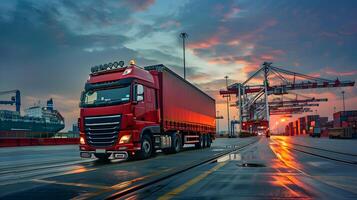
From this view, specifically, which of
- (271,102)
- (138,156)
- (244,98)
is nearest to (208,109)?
(138,156)

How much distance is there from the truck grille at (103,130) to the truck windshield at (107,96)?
0.65 m

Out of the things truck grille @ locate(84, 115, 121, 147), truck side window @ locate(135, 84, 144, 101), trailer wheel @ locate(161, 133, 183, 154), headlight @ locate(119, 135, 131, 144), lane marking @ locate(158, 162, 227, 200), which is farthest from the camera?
trailer wheel @ locate(161, 133, 183, 154)

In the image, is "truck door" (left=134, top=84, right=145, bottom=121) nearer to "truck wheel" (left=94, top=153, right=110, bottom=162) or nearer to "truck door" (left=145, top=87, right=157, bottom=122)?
"truck door" (left=145, top=87, right=157, bottom=122)

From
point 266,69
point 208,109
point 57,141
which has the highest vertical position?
point 266,69

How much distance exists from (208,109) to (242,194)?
75.4ft

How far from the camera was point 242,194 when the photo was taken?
22.1 ft

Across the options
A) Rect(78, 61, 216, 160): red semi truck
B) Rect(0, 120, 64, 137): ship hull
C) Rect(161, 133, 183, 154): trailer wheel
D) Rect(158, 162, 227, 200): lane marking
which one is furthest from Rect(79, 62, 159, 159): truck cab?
Rect(0, 120, 64, 137): ship hull

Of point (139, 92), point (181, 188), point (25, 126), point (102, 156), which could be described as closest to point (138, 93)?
point (139, 92)

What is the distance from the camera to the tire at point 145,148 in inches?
600

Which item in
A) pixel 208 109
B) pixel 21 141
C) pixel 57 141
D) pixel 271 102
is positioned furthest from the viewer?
pixel 271 102

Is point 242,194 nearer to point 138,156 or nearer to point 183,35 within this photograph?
point 138,156

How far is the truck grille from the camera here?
14102 millimetres

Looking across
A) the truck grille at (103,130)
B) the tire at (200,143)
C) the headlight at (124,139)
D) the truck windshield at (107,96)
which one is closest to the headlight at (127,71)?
the truck windshield at (107,96)

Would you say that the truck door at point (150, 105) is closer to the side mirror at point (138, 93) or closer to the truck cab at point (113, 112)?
the truck cab at point (113, 112)
